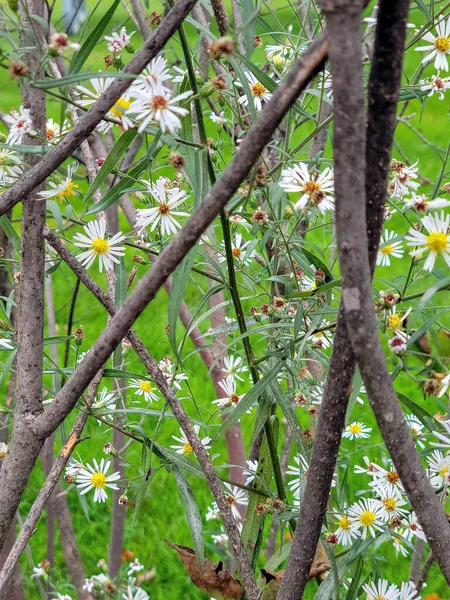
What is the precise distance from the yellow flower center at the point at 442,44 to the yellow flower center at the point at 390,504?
0.61m

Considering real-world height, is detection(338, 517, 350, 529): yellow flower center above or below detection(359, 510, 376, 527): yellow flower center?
below

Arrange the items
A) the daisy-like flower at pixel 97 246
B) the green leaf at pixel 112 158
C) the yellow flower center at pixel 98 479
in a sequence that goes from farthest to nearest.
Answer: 1. the yellow flower center at pixel 98 479
2. the daisy-like flower at pixel 97 246
3. the green leaf at pixel 112 158

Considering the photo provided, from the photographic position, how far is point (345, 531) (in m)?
0.96

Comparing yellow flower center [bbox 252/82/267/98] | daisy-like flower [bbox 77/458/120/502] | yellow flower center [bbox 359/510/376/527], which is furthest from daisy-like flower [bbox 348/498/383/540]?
yellow flower center [bbox 252/82/267/98]

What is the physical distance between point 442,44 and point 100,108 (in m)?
0.67

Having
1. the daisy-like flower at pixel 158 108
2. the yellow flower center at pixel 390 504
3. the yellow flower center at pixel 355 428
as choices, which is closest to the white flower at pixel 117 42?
the daisy-like flower at pixel 158 108

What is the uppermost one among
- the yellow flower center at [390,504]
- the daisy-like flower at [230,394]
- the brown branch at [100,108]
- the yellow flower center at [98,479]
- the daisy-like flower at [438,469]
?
the daisy-like flower at [230,394]

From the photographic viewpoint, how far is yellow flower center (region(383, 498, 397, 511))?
937 mm

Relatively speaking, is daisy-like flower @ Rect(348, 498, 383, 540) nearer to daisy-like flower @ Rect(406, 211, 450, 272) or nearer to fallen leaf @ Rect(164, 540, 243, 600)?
fallen leaf @ Rect(164, 540, 243, 600)

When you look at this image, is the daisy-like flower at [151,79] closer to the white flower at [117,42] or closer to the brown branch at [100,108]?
the brown branch at [100,108]

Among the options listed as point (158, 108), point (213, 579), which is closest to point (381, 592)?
point (213, 579)

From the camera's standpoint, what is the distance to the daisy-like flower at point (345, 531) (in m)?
0.94

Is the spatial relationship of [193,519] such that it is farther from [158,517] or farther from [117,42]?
[158,517]

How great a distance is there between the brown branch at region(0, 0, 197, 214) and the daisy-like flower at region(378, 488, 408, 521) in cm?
62
